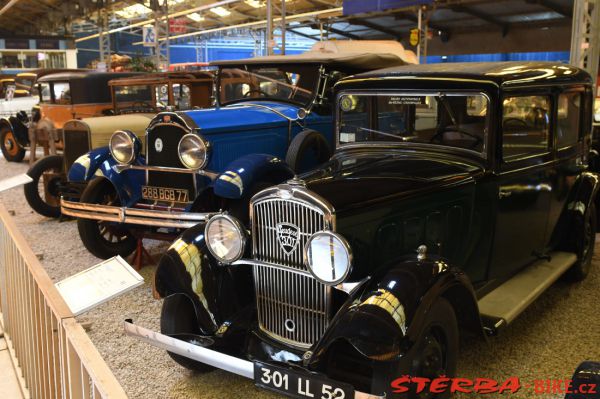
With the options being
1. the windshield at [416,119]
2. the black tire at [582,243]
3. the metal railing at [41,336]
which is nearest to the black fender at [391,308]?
the metal railing at [41,336]

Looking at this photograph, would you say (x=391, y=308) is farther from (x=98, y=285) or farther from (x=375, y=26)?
(x=375, y=26)

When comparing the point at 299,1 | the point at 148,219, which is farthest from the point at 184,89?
the point at 299,1

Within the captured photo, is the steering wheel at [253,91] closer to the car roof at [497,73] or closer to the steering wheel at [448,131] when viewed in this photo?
the car roof at [497,73]

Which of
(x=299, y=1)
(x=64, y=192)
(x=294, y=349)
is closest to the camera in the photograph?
(x=294, y=349)

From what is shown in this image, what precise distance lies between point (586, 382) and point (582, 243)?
267 centimetres

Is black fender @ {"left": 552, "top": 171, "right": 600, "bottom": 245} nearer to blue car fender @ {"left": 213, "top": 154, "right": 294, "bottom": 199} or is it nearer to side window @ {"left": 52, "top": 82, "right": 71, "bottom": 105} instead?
blue car fender @ {"left": 213, "top": 154, "right": 294, "bottom": 199}

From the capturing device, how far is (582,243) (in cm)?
443

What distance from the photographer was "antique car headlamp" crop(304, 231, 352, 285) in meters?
2.49

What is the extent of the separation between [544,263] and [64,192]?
446cm

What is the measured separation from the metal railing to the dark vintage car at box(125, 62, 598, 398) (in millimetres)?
504

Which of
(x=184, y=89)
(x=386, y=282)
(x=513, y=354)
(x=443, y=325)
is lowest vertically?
(x=513, y=354)

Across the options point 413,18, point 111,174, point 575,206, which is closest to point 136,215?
point 111,174

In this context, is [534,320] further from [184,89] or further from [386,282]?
[184,89]

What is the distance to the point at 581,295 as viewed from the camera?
4.37 metres
